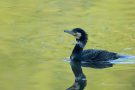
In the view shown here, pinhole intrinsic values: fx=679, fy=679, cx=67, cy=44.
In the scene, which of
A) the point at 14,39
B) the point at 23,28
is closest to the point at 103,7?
the point at 23,28

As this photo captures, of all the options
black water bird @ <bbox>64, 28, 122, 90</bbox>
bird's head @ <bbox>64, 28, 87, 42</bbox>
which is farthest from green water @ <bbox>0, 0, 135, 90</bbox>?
bird's head @ <bbox>64, 28, 87, 42</bbox>

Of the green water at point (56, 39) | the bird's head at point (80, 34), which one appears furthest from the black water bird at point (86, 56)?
the green water at point (56, 39)

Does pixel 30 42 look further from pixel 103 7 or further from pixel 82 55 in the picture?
pixel 103 7

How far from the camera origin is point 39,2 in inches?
Result: 1158

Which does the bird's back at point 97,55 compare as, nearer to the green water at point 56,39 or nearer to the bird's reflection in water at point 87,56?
the bird's reflection in water at point 87,56

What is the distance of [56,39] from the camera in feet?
68.6

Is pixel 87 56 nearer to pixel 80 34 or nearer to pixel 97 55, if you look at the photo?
pixel 97 55

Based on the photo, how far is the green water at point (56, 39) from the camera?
1545 centimetres

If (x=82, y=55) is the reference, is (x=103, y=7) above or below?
below

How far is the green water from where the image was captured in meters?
15.5

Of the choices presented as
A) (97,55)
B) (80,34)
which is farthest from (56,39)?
(97,55)

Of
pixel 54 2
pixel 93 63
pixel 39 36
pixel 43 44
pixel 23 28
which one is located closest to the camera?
pixel 93 63

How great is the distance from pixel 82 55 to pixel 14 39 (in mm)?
3066

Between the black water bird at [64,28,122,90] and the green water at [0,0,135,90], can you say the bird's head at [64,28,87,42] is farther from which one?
the green water at [0,0,135,90]
